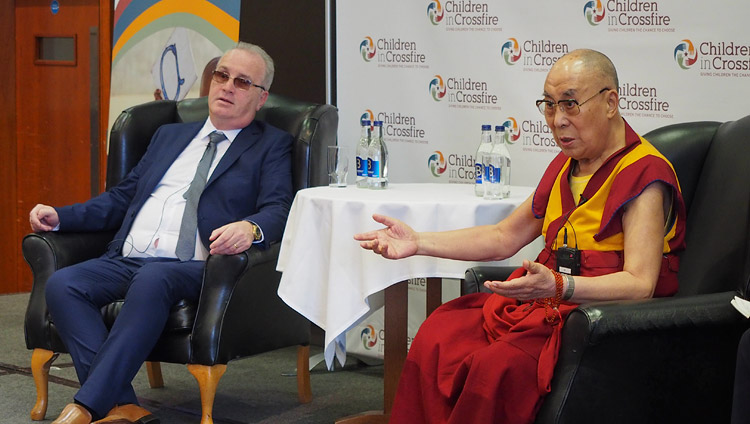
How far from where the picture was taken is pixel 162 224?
A: 12.0ft

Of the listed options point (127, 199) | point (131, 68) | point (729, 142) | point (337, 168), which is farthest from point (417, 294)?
point (131, 68)

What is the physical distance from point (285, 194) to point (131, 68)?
7.76 feet

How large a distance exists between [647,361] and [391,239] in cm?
83

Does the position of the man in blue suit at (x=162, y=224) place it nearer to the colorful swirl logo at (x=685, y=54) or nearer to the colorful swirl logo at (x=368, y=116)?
the colorful swirl logo at (x=368, y=116)

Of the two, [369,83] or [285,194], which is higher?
[369,83]

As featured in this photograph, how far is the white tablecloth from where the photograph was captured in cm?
299

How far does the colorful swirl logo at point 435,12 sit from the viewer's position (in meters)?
4.11

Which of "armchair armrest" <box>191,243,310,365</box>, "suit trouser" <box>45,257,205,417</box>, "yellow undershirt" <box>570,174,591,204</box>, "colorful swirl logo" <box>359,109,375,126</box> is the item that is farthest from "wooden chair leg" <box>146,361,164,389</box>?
"yellow undershirt" <box>570,174,591,204</box>

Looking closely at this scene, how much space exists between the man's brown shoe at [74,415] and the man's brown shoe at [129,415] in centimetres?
6

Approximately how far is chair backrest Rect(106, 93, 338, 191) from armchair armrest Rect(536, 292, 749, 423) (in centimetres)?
172

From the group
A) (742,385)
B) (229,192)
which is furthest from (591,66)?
(229,192)

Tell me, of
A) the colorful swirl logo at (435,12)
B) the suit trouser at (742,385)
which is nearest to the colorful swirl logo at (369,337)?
the colorful swirl logo at (435,12)

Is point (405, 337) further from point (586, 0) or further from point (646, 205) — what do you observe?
point (586, 0)

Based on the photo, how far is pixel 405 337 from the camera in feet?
10.4
